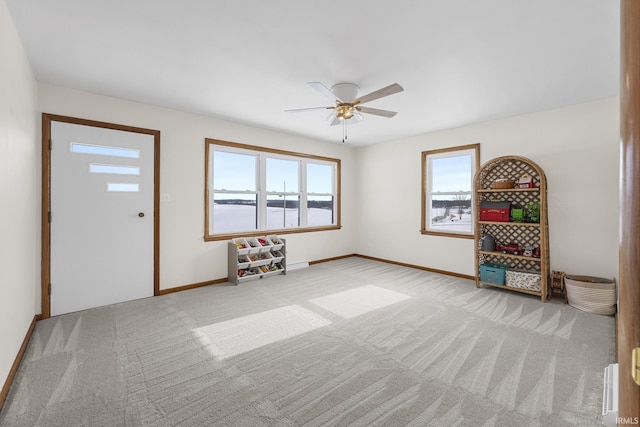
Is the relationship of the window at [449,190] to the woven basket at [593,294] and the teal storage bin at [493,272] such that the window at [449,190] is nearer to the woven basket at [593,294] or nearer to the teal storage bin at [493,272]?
the teal storage bin at [493,272]

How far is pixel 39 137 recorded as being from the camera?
305cm

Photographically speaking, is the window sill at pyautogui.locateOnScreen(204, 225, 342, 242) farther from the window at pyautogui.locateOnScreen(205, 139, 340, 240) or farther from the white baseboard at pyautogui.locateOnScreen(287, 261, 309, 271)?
the white baseboard at pyautogui.locateOnScreen(287, 261, 309, 271)

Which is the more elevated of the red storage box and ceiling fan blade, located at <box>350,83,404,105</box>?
ceiling fan blade, located at <box>350,83,404,105</box>

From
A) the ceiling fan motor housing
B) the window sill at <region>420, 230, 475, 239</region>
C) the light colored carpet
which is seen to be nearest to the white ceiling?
the ceiling fan motor housing

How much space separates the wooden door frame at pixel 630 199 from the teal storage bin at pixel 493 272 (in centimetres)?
391

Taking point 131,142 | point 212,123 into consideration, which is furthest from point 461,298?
point 131,142

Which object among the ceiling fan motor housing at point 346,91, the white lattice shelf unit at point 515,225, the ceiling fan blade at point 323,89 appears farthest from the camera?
the white lattice shelf unit at point 515,225

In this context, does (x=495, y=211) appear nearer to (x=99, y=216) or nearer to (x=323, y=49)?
(x=323, y=49)

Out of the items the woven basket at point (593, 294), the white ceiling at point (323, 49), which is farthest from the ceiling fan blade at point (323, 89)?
the woven basket at point (593, 294)

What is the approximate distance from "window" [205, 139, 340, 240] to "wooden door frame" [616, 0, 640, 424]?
14.3 ft

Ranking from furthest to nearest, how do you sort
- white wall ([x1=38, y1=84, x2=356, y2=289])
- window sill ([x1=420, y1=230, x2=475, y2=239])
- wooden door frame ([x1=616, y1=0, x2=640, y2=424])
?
window sill ([x1=420, y1=230, x2=475, y2=239]), white wall ([x1=38, y1=84, x2=356, y2=289]), wooden door frame ([x1=616, y1=0, x2=640, y2=424])

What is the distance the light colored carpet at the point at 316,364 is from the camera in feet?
5.81

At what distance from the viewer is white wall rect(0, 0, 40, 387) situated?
75.0 inches

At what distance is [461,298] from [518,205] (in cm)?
159
